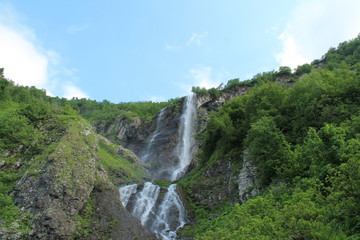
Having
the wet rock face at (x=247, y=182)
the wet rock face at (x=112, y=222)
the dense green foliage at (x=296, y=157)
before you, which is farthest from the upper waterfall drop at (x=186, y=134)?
the wet rock face at (x=247, y=182)

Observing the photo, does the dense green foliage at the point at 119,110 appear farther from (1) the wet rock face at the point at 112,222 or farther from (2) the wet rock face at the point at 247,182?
(2) the wet rock face at the point at 247,182


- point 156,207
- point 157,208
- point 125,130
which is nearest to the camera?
point 157,208

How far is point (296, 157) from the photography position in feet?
52.1

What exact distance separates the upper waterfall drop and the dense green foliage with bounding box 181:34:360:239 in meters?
16.7

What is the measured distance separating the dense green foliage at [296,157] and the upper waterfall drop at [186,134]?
16.7 metres

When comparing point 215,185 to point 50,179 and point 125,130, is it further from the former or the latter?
point 125,130

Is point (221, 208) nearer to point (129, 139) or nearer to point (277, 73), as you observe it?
point (277, 73)

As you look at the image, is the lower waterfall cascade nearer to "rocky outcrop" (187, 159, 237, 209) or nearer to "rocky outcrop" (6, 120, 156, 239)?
"rocky outcrop" (187, 159, 237, 209)

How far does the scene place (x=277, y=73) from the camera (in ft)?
183

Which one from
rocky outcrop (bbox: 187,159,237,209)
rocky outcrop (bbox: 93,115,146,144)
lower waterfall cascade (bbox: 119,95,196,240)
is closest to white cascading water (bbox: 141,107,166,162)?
rocky outcrop (bbox: 93,115,146,144)

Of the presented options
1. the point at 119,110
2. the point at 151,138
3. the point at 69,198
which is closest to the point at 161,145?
the point at 151,138

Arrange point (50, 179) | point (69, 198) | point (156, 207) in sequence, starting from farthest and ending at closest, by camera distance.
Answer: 1. point (156, 207)
2. point (50, 179)
3. point (69, 198)

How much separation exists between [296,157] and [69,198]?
15.8m

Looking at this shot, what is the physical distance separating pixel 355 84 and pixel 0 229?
2524 centimetres
